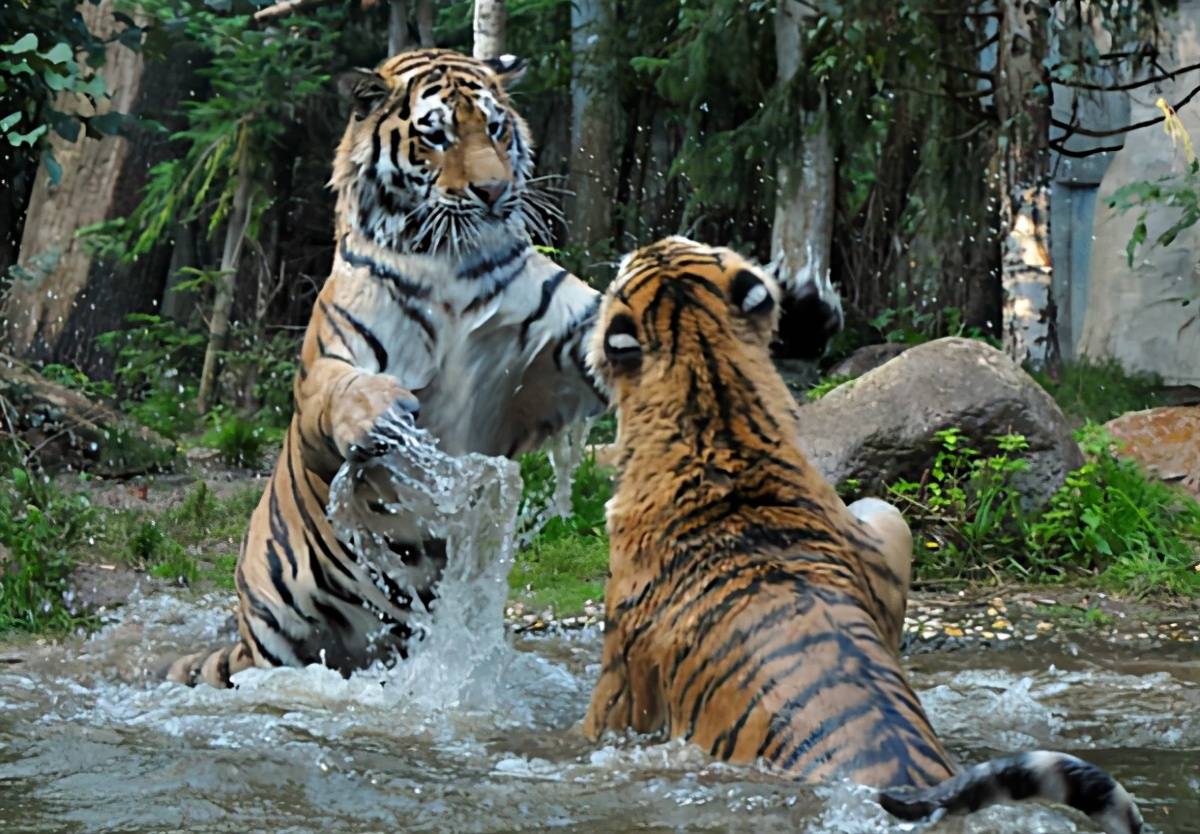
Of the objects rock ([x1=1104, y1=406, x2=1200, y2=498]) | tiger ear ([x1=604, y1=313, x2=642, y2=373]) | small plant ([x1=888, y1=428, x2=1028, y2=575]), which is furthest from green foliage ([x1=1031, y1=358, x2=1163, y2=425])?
tiger ear ([x1=604, y1=313, x2=642, y2=373])

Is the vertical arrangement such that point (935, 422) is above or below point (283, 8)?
below

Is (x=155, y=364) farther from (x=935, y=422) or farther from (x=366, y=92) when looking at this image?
(x=366, y=92)

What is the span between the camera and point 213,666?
490 cm

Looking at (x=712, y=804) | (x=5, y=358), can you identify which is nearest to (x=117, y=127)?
(x=5, y=358)

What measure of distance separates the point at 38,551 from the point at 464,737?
2.83 m

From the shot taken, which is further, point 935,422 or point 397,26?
→ point 397,26

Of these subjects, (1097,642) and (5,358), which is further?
(5,358)

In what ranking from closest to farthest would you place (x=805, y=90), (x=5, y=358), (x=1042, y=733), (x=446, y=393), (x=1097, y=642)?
(x=1042, y=733) → (x=446, y=393) → (x=1097, y=642) → (x=5, y=358) → (x=805, y=90)

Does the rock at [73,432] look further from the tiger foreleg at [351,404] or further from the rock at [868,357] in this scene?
the tiger foreleg at [351,404]

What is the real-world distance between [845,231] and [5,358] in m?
5.75

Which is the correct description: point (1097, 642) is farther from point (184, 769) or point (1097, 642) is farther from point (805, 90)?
point (805, 90)

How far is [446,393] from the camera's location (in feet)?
14.8

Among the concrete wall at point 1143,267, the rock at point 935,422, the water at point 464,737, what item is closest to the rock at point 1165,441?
the rock at point 935,422

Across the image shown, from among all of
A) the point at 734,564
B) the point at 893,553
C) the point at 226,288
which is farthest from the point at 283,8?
the point at 734,564
